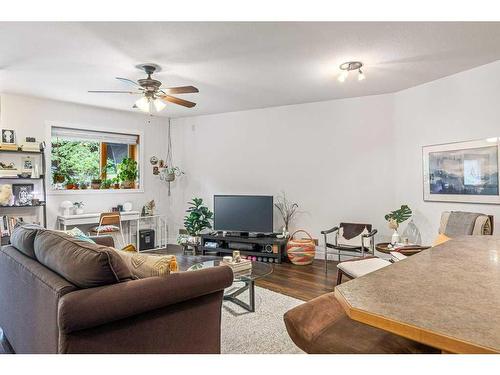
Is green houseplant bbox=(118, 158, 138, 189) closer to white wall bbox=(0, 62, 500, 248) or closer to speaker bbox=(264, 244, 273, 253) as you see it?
white wall bbox=(0, 62, 500, 248)

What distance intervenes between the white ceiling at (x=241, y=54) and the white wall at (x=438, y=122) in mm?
202

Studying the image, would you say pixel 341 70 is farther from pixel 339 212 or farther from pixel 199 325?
pixel 199 325

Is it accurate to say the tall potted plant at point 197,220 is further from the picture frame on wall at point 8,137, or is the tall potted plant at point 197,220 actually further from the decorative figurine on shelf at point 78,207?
the picture frame on wall at point 8,137

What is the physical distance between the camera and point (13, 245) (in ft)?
7.80

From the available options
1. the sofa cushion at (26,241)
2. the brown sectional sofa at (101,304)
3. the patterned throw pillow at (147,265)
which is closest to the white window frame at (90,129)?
the sofa cushion at (26,241)

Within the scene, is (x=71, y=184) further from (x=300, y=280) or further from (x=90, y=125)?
(x=300, y=280)

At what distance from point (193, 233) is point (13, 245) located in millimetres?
3258

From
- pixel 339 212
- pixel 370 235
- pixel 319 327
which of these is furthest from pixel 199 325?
pixel 339 212

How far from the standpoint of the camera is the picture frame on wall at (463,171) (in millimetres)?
3494

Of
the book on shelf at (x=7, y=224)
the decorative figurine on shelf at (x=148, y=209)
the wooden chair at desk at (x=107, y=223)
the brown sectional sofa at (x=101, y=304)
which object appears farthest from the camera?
the decorative figurine on shelf at (x=148, y=209)

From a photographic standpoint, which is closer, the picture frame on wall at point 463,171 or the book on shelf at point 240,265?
the book on shelf at point 240,265

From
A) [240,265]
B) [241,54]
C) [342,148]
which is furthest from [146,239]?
[241,54]

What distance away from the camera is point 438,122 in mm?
3984

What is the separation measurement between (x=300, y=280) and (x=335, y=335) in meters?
2.90
